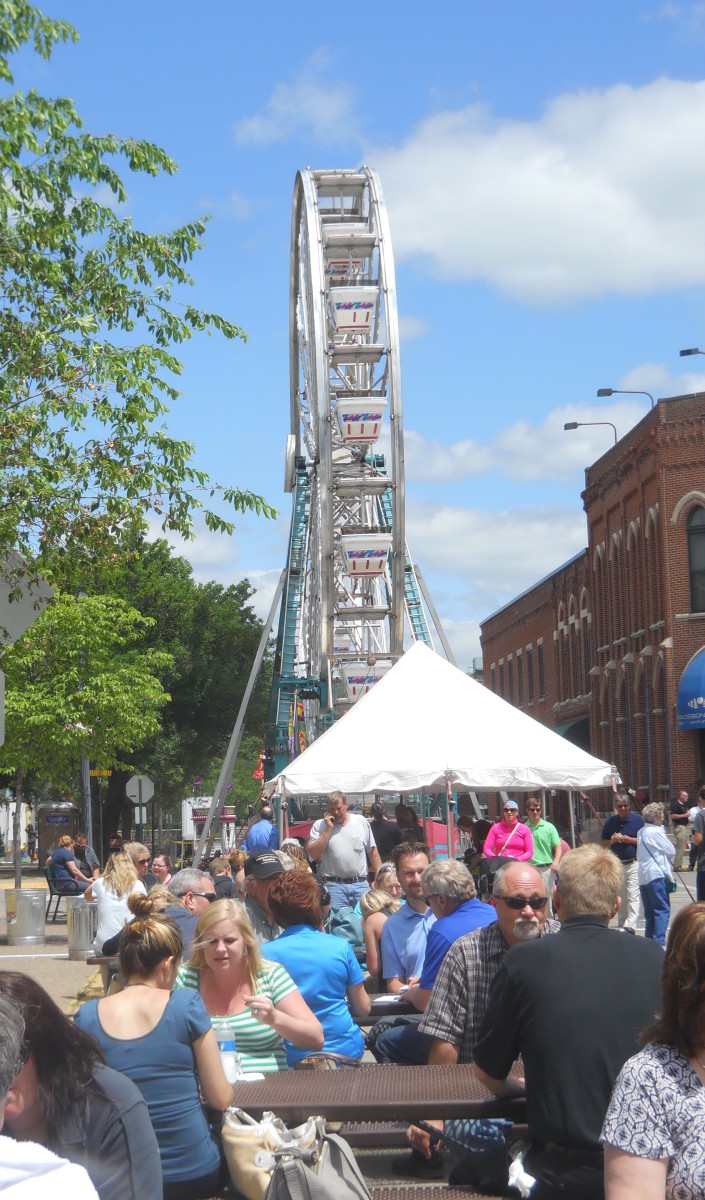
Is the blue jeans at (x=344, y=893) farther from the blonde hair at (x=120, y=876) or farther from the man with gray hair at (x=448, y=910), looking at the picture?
the man with gray hair at (x=448, y=910)

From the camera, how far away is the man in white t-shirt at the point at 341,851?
13828mm

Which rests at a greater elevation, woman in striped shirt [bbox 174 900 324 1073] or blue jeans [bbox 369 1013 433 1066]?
woman in striped shirt [bbox 174 900 324 1073]

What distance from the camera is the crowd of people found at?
3283 mm

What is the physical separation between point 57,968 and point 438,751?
643 centimetres

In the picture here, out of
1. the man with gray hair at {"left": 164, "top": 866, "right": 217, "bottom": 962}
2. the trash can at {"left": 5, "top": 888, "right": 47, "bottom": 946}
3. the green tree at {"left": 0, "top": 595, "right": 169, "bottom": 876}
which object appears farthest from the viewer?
the green tree at {"left": 0, "top": 595, "right": 169, "bottom": 876}

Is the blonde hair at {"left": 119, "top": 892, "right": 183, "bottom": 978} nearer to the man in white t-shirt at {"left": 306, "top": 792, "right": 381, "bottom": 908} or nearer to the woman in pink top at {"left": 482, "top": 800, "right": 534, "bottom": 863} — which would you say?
the man in white t-shirt at {"left": 306, "top": 792, "right": 381, "bottom": 908}

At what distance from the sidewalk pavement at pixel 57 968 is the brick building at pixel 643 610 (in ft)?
62.6

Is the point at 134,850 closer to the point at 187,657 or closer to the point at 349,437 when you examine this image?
the point at 349,437

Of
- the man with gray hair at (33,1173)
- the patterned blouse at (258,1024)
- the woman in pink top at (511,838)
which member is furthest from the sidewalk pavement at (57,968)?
the man with gray hair at (33,1173)

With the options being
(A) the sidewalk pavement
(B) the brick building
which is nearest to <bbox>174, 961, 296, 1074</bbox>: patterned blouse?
(A) the sidewalk pavement

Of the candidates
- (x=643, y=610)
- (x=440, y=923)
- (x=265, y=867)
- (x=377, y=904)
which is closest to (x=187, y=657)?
(x=643, y=610)

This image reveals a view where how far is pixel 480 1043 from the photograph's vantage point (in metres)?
4.79

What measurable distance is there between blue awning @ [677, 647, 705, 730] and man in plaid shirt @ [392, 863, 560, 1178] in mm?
30485

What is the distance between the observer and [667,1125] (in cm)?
331
